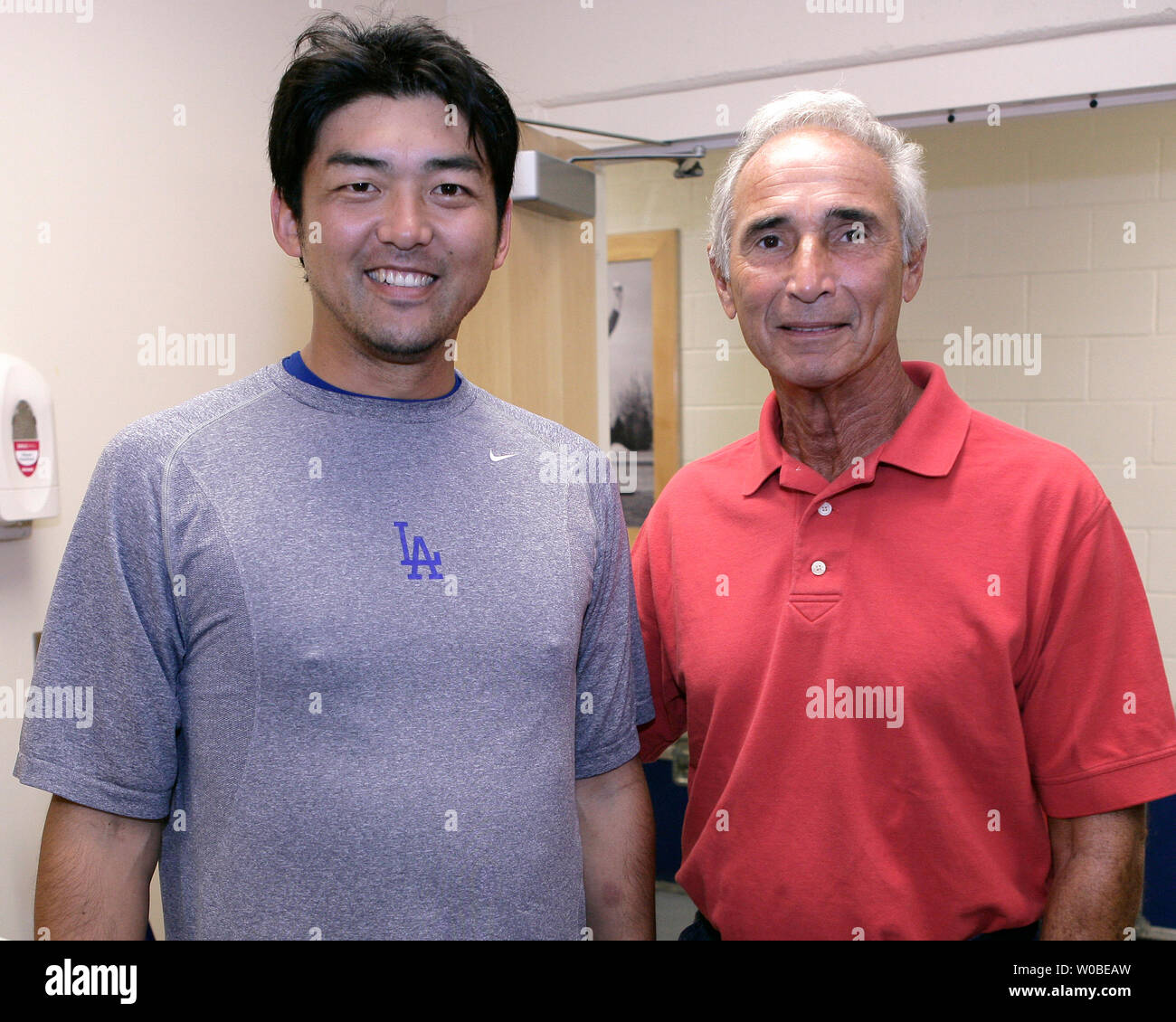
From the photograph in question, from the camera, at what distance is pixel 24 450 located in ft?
4.59

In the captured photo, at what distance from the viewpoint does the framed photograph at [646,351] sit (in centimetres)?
338

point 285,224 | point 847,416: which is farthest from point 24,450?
point 847,416

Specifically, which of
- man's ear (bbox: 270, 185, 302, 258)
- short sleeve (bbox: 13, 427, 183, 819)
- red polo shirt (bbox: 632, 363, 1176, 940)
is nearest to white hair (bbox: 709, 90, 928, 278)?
red polo shirt (bbox: 632, 363, 1176, 940)

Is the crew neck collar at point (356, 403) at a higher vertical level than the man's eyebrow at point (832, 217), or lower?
lower

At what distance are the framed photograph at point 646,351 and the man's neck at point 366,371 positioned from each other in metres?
2.32

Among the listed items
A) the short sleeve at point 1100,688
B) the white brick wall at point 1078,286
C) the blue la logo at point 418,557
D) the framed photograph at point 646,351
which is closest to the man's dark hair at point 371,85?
the blue la logo at point 418,557

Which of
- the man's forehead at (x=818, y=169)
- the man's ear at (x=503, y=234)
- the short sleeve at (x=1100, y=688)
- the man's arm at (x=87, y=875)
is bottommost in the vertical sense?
the man's arm at (x=87, y=875)

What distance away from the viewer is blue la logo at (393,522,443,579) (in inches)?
40.1

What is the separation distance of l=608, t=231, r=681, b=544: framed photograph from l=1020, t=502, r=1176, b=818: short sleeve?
2290 millimetres

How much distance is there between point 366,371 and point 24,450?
624mm

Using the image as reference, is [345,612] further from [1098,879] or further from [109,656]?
[1098,879]

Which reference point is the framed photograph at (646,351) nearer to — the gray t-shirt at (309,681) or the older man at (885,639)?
the older man at (885,639)

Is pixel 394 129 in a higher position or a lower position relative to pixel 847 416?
higher
